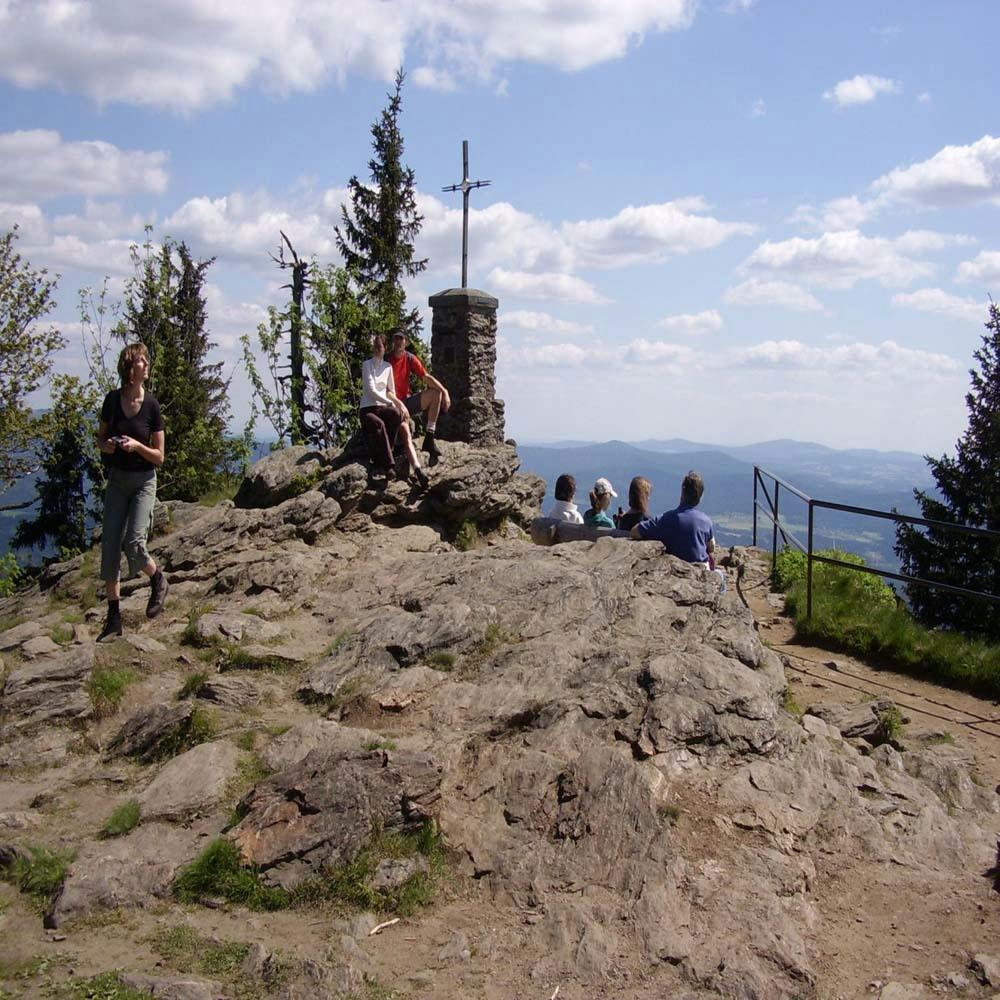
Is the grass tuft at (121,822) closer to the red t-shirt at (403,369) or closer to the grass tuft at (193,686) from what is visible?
the grass tuft at (193,686)

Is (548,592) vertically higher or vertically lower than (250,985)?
higher

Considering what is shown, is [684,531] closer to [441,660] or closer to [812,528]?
[812,528]

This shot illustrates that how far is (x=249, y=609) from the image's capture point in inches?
322

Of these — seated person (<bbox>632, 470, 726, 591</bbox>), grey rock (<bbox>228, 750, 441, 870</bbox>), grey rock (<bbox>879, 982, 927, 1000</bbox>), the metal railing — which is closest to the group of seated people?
seated person (<bbox>632, 470, 726, 591</bbox>)

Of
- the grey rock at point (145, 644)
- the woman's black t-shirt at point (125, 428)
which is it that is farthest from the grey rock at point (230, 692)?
the woman's black t-shirt at point (125, 428)

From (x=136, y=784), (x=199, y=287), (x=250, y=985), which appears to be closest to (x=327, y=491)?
(x=136, y=784)

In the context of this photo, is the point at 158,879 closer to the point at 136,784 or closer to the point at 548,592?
the point at 136,784

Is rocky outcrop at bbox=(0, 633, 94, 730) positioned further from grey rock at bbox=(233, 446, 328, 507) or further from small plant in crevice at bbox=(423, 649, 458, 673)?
grey rock at bbox=(233, 446, 328, 507)

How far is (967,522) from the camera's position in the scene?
24078 mm

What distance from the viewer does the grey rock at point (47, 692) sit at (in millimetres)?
6434

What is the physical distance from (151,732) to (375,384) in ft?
19.3

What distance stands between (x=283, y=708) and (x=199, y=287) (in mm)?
29246

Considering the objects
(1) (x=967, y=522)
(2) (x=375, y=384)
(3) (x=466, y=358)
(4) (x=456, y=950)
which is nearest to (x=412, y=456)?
(2) (x=375, y=384)

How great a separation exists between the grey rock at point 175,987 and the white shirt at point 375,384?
791cm
